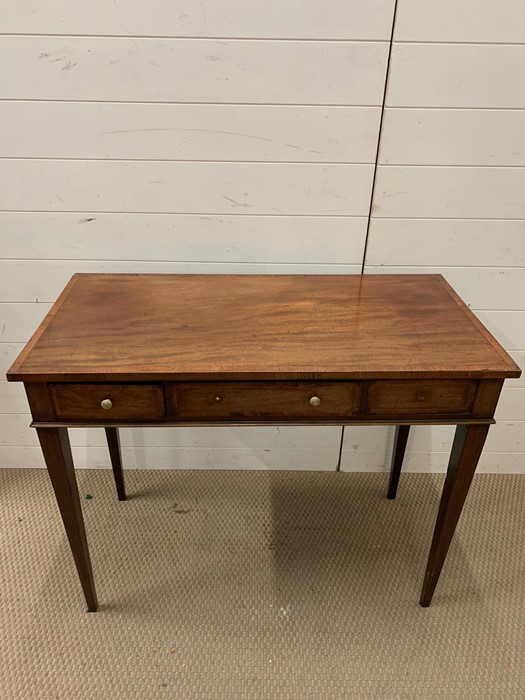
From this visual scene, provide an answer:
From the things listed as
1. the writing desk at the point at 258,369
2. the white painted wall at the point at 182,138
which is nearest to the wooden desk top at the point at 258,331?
the writing desk at the point at 258,369

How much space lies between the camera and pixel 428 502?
→ 5.76 ft

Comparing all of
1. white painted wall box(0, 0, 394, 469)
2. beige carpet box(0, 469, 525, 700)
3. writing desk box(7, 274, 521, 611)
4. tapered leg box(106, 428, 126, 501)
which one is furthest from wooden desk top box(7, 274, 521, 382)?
beige carpet box(0, 469, 525, 700)

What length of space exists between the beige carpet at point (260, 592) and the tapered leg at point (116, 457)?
0.07 m

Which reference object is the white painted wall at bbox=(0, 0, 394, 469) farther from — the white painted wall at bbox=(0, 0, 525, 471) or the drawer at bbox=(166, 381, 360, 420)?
the drawer at bbox=(166, 381, 360, 420)

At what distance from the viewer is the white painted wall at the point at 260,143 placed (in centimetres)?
124

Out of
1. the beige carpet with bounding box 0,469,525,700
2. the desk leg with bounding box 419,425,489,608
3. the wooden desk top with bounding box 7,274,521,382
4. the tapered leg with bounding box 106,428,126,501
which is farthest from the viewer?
the tapered leg with bounding box 106,428,126,501

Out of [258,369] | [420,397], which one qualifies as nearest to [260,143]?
[258,369]

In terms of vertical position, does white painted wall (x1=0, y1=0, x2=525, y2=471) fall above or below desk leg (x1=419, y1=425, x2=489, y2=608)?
above

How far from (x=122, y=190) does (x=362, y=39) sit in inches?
27.7

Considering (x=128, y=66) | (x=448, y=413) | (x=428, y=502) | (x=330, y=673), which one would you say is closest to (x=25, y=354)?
(x=128, y=66)

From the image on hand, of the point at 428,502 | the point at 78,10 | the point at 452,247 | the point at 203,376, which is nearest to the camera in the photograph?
the point at 203,376

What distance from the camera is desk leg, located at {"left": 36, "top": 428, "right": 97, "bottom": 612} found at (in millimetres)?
1136

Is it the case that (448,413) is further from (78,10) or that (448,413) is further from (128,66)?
(78,10)

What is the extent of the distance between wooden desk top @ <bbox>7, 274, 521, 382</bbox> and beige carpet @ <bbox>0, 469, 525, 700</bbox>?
0.74 metres
